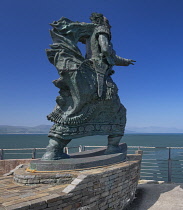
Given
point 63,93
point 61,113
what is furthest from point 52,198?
point 63,93

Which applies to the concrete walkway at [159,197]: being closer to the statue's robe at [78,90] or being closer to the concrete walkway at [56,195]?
the concrete walkway at [56,195]

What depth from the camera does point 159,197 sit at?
6.93m

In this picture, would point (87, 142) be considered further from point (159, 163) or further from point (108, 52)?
point (108, 52)

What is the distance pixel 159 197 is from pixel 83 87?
4.45m

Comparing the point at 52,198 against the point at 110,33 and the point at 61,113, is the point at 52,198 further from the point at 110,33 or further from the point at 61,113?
the point at 110,33

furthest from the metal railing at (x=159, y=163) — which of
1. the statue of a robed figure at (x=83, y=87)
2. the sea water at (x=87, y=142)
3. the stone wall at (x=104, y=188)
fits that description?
the sea water at (x=87, y=142)

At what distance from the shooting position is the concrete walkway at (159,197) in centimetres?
631

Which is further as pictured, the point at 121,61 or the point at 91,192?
the point at 121,61

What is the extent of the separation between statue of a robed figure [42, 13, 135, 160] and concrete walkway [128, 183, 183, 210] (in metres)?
1.82

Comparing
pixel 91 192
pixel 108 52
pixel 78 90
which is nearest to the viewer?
pixel 91 192

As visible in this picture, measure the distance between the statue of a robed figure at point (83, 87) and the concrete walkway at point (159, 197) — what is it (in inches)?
71.7

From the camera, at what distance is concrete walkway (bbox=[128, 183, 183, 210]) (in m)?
6.31

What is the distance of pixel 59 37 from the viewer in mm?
6496

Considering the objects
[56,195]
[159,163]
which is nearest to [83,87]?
[56,195]
